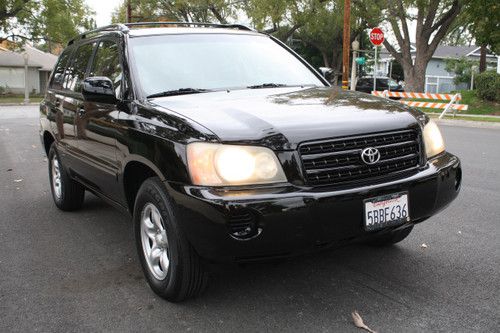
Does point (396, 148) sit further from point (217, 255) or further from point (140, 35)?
point (140, 35)

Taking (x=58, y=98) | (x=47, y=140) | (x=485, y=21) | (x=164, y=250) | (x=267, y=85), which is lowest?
(x=164, y=250)

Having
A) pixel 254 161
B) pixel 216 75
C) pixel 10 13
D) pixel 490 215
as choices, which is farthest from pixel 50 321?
pixel 10 13

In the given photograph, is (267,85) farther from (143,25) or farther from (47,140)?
(47,140)

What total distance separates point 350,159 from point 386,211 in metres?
0.37

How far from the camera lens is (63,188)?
5.45m

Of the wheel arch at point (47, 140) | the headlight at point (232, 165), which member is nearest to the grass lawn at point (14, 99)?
the wheel arch at point (47, 140)

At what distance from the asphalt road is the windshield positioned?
138cm

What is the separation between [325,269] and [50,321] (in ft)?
6.05

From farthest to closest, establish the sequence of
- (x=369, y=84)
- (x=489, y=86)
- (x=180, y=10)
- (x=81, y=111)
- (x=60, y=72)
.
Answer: (x=180, y=10)
(x=369, y=84)
(x=489, y=86)
(x=60, y=72)
(x=81, y=111)

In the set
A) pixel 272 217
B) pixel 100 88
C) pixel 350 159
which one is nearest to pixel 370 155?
pixel 350 159

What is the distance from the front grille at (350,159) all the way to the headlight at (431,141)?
0.34 m

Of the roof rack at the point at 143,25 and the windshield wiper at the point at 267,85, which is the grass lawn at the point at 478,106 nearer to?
the roof rack at the point at 143,25

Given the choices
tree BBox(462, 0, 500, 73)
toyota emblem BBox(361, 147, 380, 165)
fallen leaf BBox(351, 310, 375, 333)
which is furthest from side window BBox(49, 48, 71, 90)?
tree BBox(462, 0, 500, 73)

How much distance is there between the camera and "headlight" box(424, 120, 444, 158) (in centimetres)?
354
